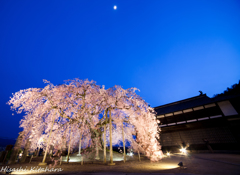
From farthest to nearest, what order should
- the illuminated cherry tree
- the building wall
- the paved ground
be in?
the building wall, the illuminated cherry tree, the paved ground

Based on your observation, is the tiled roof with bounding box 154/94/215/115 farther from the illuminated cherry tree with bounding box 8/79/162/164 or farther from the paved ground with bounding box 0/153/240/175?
the paved ground with bounding box 0/153/240/175

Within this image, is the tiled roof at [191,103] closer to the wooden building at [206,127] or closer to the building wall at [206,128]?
the wooden building at [206,127]

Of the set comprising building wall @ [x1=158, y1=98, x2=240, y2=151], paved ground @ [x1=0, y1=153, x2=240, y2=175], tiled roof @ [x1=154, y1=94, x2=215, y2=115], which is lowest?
paved ground @ [x1=0, y1=153, x2=240, y2=175]

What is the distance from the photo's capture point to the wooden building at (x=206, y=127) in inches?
516

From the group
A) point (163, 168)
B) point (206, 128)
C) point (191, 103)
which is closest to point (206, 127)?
point (206, 128)

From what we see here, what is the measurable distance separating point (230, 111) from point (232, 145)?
426cm

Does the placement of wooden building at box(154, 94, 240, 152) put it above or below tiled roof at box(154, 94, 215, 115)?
below

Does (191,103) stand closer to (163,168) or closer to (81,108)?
(163,168)

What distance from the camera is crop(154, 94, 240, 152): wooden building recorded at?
13117 mm

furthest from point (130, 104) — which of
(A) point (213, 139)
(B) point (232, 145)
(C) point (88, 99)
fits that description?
(B) point (232, 145)

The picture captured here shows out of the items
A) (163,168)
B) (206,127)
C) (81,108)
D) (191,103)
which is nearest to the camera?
(163,168)

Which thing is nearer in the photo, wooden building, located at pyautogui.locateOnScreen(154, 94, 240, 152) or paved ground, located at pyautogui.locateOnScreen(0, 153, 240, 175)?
paved ground, located at pyautogui.locateOnScreen(0, 153, 240, 175)

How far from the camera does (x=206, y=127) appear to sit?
1467 centimetres

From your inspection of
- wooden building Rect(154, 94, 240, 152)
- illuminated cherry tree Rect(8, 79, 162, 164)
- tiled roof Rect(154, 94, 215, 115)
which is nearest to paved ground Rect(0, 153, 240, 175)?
illuminated cherry tree Rect(8, 79, 162, 164)
